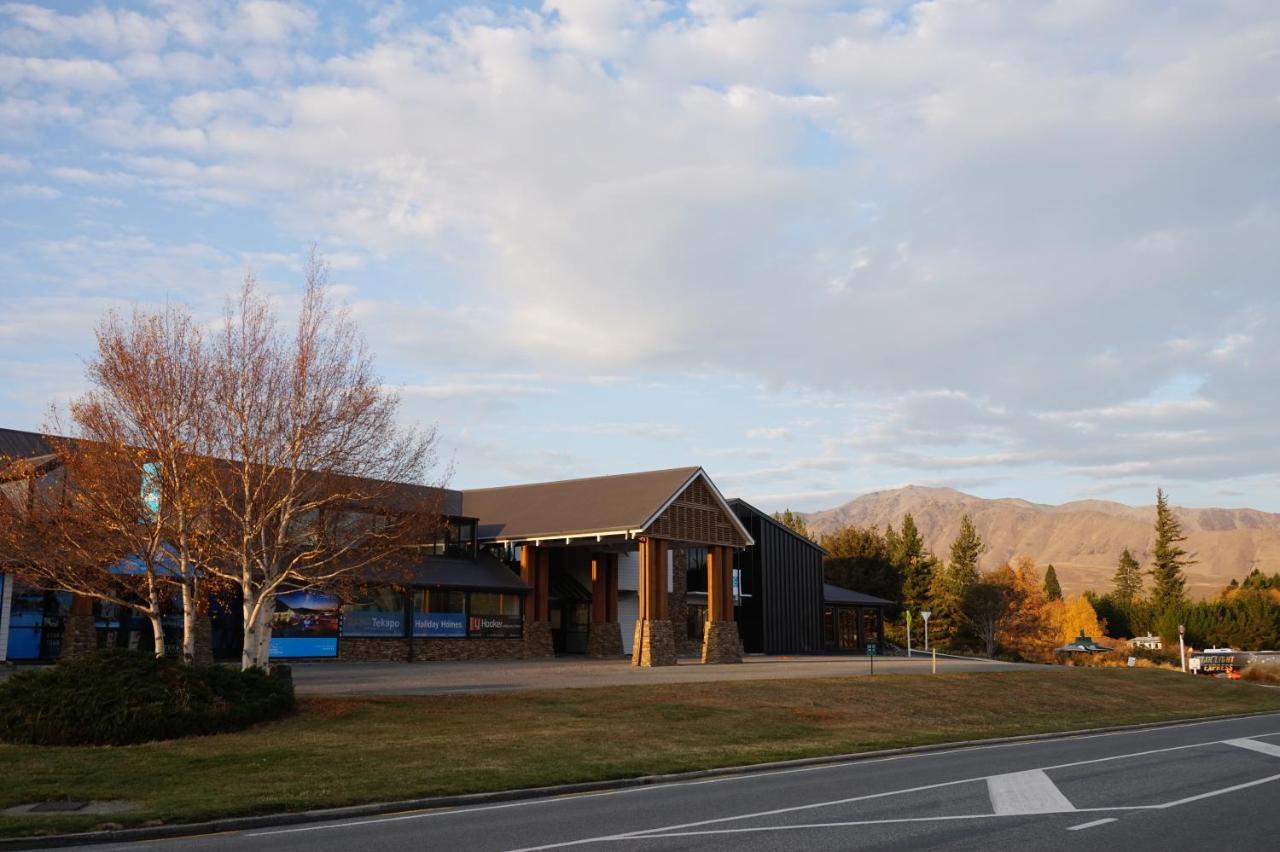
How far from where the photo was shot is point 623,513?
4472cm

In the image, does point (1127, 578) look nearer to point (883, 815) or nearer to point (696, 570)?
point (696, 570)

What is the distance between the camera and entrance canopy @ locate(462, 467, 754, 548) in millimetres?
44406

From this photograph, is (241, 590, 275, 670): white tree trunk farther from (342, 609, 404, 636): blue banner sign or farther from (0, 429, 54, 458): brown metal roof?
(0, 429, 54, 458): brown metal roof

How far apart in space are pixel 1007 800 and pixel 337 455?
16940 millimetres

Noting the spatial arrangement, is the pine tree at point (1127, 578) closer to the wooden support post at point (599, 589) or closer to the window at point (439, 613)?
the wooden support post at point (599, 589)

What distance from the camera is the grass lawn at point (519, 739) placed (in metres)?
15.4

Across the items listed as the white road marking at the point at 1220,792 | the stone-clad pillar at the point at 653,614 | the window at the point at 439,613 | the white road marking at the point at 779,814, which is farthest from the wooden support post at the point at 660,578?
the white road marking at the point at 1220,792

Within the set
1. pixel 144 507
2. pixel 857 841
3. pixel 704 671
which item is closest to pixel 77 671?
pixel 144 507

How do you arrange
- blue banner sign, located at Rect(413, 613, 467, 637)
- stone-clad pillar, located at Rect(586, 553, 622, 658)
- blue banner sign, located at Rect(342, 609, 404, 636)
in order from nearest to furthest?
blue banner sign, located at Rect(342, 609, 404, 636) → blue banner sign, located at Rect(413, 613, 467, 637) → stone-clad pillar, located at Rect(586, 553, 622, 658)

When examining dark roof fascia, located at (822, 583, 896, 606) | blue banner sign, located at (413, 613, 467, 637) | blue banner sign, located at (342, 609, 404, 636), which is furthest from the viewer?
dark roof fascia, located at (822, 583, 896, 606)

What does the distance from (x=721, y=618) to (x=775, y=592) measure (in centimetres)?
1442

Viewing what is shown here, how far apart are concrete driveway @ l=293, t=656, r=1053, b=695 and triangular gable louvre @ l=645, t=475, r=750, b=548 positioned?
5.39 meters

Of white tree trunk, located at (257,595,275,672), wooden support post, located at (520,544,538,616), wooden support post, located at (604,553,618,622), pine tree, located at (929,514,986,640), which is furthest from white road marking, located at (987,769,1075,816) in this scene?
pine tree, located at (929,514,986,640)

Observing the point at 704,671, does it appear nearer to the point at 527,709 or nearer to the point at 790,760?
the point at 527,709
